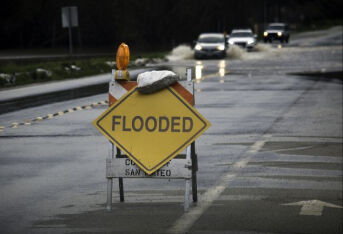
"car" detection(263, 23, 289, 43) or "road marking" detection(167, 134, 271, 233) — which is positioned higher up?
"road marking" detection(167, 134, 271, 233)

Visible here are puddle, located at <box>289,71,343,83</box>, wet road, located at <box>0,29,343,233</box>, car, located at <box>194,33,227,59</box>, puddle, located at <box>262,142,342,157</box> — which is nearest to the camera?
wet road, located at <box>0,29,343,233</box>

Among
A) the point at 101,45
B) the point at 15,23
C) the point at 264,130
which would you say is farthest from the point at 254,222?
the point at 101,45

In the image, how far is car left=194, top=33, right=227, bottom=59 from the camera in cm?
5379

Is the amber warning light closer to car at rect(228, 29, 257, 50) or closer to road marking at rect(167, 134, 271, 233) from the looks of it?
road marking at rect(167, 134, 271, 233)

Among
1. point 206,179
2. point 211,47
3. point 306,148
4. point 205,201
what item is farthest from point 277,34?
point 205,201

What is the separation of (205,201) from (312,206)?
111cm

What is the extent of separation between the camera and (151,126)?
934 centimetres

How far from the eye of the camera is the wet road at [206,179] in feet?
28.4

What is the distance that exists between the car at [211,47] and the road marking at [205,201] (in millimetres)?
40602

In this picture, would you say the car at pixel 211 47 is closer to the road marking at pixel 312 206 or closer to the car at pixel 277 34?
the car at pixel 277 34

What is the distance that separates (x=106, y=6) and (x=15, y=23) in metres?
8.66

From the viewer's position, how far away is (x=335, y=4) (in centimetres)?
15925

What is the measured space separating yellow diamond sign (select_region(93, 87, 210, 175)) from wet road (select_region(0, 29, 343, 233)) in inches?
22.7

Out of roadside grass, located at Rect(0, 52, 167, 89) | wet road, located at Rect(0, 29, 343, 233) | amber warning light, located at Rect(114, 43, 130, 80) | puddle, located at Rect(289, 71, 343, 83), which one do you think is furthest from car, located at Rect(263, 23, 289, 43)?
amber warning light, located at Rect(114, 43, 130, 80)
